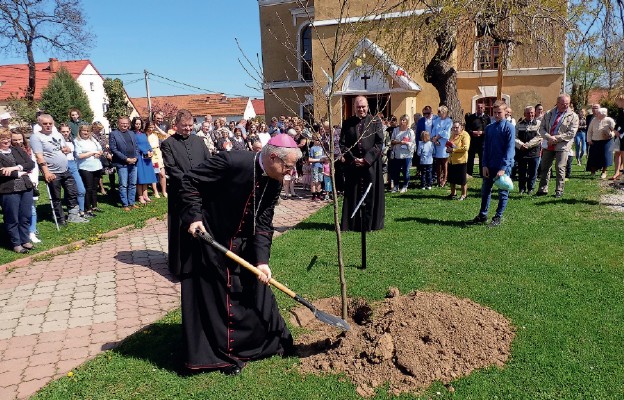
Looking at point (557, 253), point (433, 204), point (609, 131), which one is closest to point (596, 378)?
point (557, 253)

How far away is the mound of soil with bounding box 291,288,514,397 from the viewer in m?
3.69

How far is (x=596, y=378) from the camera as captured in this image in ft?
11.5

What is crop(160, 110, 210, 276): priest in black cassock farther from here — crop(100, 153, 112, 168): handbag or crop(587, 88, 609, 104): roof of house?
crop(587, 88, 609, 104): roof of house

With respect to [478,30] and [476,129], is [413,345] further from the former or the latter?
[478,30]

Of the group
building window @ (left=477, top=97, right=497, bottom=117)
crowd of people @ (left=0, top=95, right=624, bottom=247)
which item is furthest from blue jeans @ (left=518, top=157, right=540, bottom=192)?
building window @ (left=477, top=97, right=497, bottom=117)

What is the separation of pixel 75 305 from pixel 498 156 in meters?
6.85

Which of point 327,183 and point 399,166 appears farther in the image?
point 399,166

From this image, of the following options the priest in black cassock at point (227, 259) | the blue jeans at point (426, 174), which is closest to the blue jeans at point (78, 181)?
the priest in black cassock at point (227, 259)

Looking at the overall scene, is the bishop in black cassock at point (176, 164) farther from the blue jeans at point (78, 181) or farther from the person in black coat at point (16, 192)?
the blue jeans at point (78, 181)

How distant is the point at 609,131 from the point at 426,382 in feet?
35.3

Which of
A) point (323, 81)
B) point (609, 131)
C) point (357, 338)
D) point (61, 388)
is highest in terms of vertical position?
point (323, 81)

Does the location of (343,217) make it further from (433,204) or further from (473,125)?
(473,125)

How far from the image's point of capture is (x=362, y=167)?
750cm

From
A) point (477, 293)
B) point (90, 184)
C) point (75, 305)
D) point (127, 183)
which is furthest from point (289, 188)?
point (477, 293)
